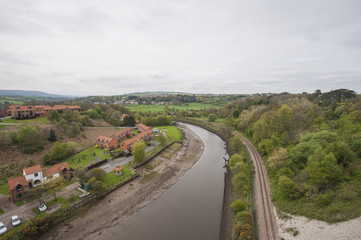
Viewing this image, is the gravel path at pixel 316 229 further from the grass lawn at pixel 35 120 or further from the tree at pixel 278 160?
the grass lawn at pixel 35 120

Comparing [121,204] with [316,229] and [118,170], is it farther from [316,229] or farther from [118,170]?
[316,229]

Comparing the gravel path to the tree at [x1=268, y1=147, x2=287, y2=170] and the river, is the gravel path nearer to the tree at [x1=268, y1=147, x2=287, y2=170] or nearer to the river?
the river

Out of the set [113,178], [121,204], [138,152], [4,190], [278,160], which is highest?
[278,160]

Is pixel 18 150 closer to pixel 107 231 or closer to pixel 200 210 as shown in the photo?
pixel 107 231

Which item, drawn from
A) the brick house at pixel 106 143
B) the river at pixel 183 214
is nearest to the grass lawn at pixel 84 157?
the brick house at pixel 106 143

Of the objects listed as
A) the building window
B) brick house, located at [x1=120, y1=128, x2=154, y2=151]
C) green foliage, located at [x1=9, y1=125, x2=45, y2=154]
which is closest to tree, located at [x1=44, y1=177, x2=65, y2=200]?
the building window

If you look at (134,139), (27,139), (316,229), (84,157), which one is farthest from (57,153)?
(316,229)
